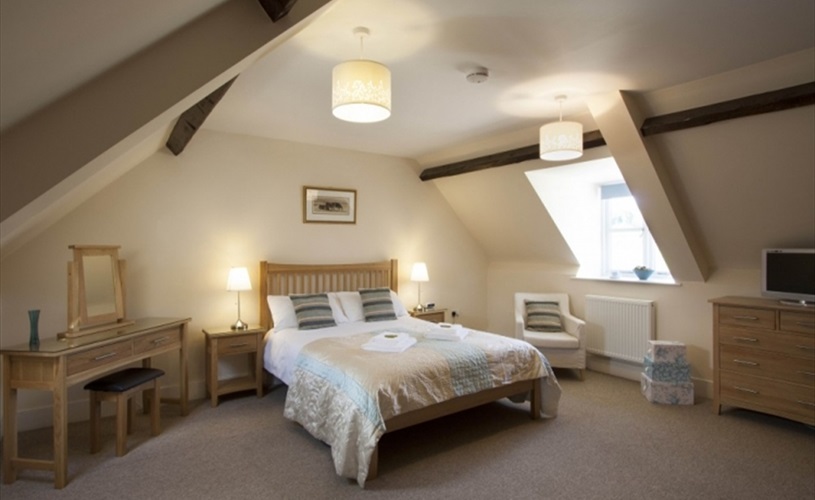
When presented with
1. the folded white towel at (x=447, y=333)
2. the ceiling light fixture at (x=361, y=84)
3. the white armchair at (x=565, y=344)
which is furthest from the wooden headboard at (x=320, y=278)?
the ceiling light fixture at (x=361, y=84)

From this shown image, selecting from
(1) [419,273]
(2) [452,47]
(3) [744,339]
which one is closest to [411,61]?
(2) [452,47]

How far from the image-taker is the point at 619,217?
509 cm

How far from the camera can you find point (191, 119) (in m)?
3.01

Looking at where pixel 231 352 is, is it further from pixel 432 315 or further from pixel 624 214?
pixel 624 214

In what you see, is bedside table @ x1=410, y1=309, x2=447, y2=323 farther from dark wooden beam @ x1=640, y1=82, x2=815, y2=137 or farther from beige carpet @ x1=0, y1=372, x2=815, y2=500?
dark wooden beam @ x1=640, y1=82, x2=815, y2=137

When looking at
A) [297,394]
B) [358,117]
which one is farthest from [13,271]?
[358,117]

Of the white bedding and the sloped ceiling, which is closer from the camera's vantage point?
the sloped ceiling

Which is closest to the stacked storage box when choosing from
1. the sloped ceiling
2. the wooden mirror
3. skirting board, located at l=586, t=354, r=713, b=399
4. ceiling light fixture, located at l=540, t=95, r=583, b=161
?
skirting board, located at l=586, t=354, r=713, b=399

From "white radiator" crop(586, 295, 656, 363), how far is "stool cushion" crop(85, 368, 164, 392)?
14.2ft

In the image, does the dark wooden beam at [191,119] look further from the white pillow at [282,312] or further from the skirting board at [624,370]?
the skirting board at [624,370]

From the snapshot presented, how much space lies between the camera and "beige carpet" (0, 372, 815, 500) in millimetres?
2455

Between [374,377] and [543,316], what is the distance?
286cm

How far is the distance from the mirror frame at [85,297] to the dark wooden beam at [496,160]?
3.44m

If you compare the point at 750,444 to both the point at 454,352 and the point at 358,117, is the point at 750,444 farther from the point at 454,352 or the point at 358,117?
the point at 358,117
